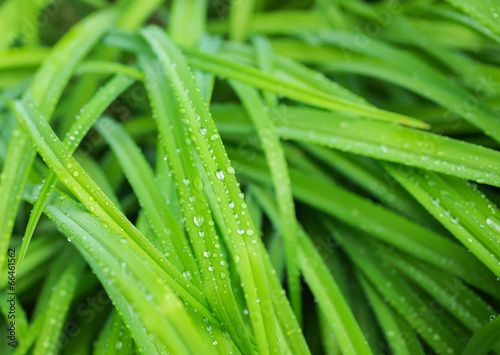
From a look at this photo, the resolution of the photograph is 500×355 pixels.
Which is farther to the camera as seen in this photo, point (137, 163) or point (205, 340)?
point (137, 163)

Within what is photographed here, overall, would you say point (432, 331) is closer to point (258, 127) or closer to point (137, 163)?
point (258, 127)

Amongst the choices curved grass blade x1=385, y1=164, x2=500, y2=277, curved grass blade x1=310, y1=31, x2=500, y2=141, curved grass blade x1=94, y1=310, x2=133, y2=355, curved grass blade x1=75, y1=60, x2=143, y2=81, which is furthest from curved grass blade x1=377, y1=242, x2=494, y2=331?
curved grass blade x1=75, y1=60, x2=143, y2=81

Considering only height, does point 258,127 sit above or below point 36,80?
below

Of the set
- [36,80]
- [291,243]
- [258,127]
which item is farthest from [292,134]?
[36,80]

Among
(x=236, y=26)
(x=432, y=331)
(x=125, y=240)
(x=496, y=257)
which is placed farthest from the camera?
(x=236, y=26)

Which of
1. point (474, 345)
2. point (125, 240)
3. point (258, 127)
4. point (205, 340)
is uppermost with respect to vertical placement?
point (258, 127)

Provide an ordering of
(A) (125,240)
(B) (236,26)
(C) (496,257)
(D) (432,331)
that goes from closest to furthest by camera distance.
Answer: (A) (125,240), (C) (496,257), (D) (432,331), (B) (236,26)

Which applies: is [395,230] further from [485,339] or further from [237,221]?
[237,221]
